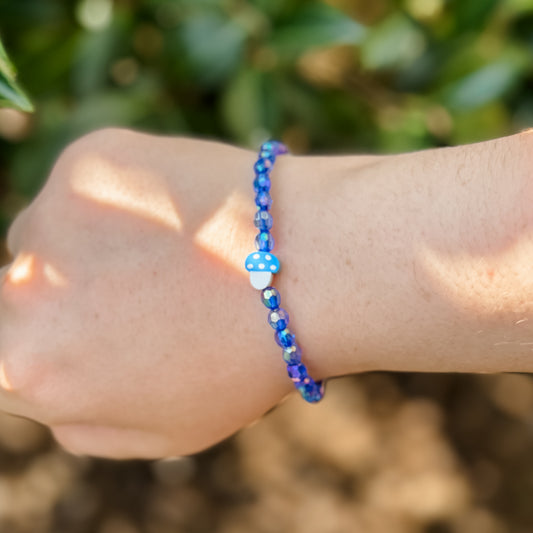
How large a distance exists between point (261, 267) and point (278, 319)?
0.17 feet

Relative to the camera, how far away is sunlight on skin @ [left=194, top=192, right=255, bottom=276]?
26.5 inches

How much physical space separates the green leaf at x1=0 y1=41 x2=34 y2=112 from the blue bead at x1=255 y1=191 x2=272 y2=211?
0.23 meters

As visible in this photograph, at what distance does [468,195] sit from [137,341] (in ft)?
1.14

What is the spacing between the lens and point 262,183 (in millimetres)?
673

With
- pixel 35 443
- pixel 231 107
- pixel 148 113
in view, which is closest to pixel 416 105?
pixel 231 107

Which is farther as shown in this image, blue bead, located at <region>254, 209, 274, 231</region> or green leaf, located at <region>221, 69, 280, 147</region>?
green leaf, located at <region>221, 69, 280, 147</region>

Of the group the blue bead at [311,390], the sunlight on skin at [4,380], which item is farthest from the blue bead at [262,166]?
the sunlight on skin at [4,380]

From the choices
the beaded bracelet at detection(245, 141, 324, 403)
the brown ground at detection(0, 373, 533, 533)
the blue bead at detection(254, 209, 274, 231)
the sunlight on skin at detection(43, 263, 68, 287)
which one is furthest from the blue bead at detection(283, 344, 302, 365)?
the brown ground at detection(0, 373, 533, 533)

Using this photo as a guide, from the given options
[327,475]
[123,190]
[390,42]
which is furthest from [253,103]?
[327,475]

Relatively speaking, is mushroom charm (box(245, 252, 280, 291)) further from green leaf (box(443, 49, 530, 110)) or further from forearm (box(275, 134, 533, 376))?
green leaf (box(443, 49, 530, 110))

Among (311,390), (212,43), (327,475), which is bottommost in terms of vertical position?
(327,475)

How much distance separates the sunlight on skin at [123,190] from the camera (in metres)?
0.69

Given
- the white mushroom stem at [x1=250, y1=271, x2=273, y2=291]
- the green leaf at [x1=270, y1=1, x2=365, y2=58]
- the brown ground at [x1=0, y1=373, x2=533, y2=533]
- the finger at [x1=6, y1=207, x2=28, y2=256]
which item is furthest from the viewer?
the brown ground at [x1=0, y1=373, x2=533, y2=533]

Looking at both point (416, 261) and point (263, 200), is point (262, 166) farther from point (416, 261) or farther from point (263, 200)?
point (416, 261)
